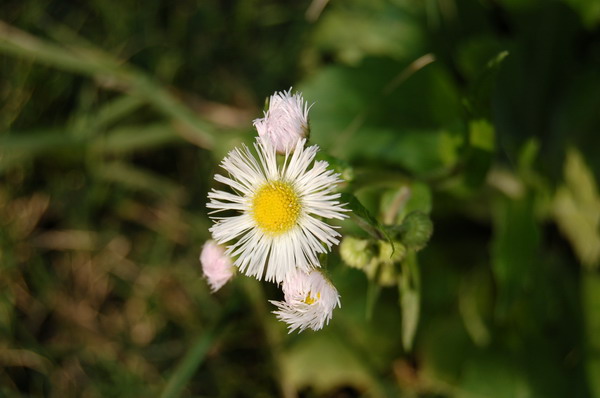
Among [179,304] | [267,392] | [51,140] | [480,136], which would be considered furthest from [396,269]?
[51,140]

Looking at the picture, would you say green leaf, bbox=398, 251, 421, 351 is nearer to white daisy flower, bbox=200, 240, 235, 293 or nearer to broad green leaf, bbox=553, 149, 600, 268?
white daisy flower, bbox=200, 240, 235, 293

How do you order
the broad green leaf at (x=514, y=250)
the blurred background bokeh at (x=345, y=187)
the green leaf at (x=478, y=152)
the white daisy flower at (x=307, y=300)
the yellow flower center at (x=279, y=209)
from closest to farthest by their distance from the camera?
the white daisy flower at (x=307, y=300) → the yellow flower center at (x=279, y=209) → the green leaf at (x=478, y=152) → the broad green leaf at (x=514, y=250) → the blurred background bokeh at (x=345, y=187)

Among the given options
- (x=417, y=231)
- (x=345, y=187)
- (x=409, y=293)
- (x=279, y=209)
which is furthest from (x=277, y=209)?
(x=409, y=293)

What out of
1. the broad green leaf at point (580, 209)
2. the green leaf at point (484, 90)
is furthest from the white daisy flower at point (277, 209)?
the broad green leaf at point (580, 209)

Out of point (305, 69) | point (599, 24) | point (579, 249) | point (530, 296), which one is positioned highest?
point (305, 69)

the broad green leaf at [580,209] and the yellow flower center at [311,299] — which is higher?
the broad green leaf at [580,209]

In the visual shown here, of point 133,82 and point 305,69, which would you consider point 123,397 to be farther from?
point 305,69

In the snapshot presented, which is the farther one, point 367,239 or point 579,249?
point 579,249

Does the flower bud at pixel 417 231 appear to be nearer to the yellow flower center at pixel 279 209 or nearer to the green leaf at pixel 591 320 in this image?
the yellow flower center at pixel 279 209
